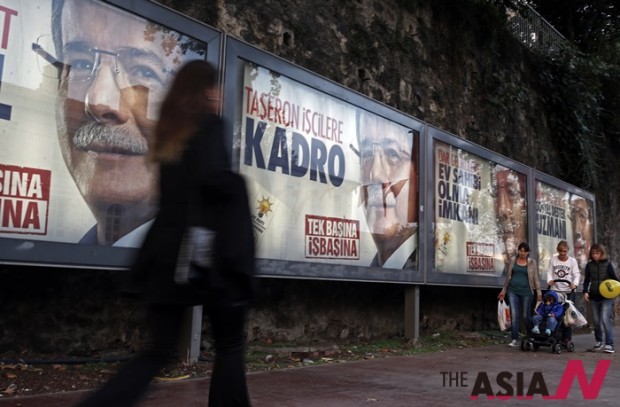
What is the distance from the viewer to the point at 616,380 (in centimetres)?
613

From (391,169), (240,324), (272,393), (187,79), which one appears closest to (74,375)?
(272,393)

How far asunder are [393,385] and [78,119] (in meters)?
3.55

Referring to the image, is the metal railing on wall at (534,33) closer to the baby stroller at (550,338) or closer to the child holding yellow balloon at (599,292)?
the child holding yellow balloon at (599,292)

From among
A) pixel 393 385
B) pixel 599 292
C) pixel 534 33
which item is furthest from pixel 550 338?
pixel 534 33

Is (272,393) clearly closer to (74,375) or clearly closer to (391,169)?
(74,375)

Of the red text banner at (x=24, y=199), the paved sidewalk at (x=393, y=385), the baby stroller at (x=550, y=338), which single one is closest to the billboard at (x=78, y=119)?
the red text banner at (x=24, y=199)

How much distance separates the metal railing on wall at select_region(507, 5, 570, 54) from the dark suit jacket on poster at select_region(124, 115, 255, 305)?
45.7 ft

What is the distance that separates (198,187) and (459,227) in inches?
303

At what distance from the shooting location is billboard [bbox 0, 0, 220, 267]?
4336 millimetres

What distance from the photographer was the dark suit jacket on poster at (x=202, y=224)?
2.64 meters

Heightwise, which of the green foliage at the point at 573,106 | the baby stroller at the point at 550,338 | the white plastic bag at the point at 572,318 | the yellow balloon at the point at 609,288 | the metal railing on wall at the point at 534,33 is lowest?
the baby stroller at the point at 550,338

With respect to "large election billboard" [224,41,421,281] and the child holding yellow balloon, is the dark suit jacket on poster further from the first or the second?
the child holding yellow balloon

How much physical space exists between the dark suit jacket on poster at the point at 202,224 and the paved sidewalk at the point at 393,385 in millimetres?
1937

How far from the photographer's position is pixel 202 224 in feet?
8.74
